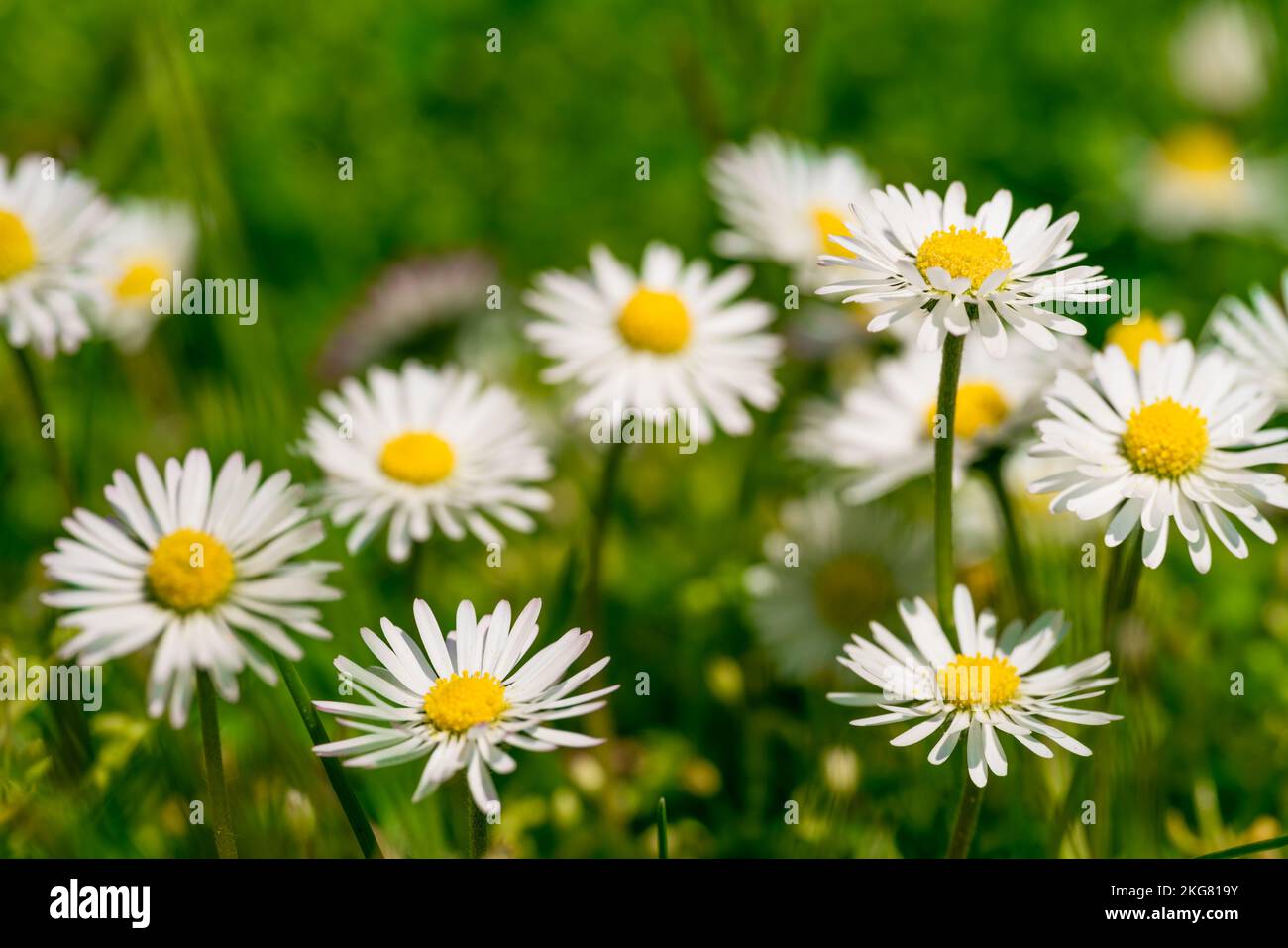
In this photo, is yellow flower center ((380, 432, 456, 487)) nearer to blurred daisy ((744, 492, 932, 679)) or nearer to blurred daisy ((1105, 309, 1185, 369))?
blurred daisy ((744, 492, 932, 679))

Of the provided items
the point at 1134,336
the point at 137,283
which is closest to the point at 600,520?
the point at 1134,336

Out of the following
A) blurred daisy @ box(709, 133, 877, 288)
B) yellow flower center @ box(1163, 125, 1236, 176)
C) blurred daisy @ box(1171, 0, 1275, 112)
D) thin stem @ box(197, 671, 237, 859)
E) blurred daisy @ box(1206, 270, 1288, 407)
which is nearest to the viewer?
thin stem @ box(197, 671, 237, 859)

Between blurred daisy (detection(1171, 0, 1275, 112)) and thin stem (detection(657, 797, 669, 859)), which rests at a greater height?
blurred daisy (detection(1171, 0, 1275, 112))

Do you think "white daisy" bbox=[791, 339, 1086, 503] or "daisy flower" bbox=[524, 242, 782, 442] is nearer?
"white daisy" bbox=[791, 339, 1086, 503]

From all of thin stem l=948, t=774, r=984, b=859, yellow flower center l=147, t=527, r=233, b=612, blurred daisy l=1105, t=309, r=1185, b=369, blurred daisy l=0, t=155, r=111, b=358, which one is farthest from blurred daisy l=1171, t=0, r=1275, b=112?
yellow flower center l=147, t=527, r=233, b=612

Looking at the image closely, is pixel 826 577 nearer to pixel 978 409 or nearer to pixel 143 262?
pixel 978 409

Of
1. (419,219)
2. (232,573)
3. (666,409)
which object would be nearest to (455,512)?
(666,409)

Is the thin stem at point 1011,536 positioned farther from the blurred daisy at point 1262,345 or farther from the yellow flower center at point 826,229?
the yellow flower center at point 826,229
